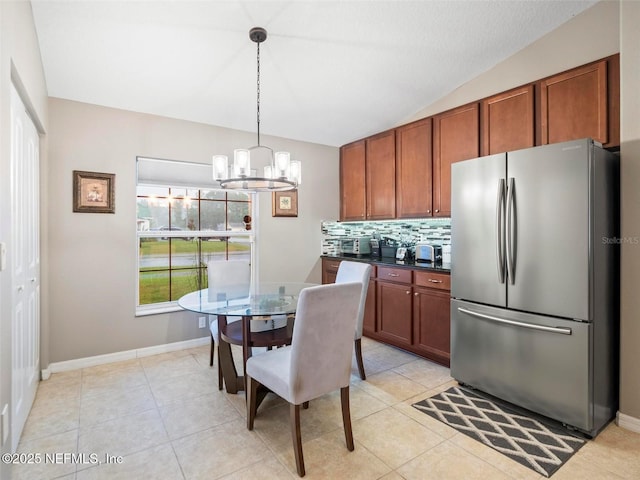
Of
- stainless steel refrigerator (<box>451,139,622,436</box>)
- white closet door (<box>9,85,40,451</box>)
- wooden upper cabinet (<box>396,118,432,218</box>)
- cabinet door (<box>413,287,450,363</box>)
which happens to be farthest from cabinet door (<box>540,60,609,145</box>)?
white closet door (<box>9,85,40,451</box>)

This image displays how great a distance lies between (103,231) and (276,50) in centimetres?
236

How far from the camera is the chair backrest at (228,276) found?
129 inches

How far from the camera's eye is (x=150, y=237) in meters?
3.75

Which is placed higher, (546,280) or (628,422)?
(546,280)

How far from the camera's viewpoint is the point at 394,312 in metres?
3.78

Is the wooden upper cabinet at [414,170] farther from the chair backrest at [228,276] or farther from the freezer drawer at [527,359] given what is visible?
the chair backrest at [228,276]

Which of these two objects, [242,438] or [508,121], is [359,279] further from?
[508,121]

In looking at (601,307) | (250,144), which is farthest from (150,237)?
(601,307)

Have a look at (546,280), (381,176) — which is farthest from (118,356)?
(546,280)

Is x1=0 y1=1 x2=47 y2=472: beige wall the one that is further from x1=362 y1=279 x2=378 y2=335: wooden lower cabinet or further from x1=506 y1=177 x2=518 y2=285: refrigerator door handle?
x1=362 y1=279 x2=378 y2=335: wooden lower cabinet

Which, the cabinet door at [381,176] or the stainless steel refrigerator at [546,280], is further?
the cabinet door at [381,176]

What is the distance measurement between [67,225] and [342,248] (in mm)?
3266

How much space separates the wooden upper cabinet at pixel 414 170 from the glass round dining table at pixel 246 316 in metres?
1.75

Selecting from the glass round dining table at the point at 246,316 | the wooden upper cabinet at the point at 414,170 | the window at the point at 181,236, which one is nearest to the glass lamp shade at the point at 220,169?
the glass round dining table at the point at 246,316
